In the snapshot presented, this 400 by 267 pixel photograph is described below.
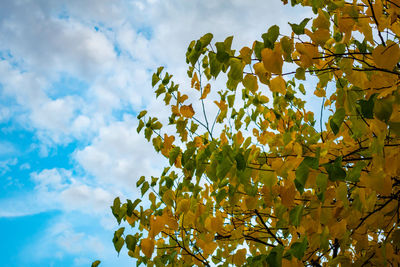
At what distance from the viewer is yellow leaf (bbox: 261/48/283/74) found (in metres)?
1.07

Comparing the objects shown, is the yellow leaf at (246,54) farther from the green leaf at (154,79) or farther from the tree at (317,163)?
the green leaf at (154,79)

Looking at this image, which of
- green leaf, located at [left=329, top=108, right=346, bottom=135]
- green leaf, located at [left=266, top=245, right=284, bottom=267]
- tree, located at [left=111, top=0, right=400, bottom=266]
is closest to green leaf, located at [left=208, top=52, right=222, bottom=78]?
tree, located at [left=111, top=0, right=400, bottom=266]

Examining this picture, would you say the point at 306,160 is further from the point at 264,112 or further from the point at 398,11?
the point at 264,112

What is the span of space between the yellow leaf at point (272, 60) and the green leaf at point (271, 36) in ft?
0.19

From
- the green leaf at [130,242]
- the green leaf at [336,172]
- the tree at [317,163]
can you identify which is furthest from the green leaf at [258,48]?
the green leaf at [130,242]

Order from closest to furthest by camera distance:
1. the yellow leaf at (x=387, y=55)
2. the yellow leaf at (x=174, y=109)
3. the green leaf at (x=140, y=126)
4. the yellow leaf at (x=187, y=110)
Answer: the yellow leaf at (x=387, y=55), the yellow leaf at (x=187, y=110), the yellow leaf at (x=174, y=109), the green leaf at (x=140, y=126)

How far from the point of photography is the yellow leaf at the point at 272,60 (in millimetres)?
1072

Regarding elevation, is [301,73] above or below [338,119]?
above

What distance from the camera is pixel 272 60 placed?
3.53 feet

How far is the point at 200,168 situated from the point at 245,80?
51 centimetres

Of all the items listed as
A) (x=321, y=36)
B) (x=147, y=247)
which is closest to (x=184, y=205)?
(x=147, y=247)

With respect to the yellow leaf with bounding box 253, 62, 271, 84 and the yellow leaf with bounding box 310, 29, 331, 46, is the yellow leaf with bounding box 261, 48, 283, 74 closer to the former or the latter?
the yellow leaf with bounding box 253, 62, 271, 84

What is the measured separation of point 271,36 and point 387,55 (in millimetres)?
393

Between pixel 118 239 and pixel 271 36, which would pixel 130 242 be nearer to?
pixel 118 239
